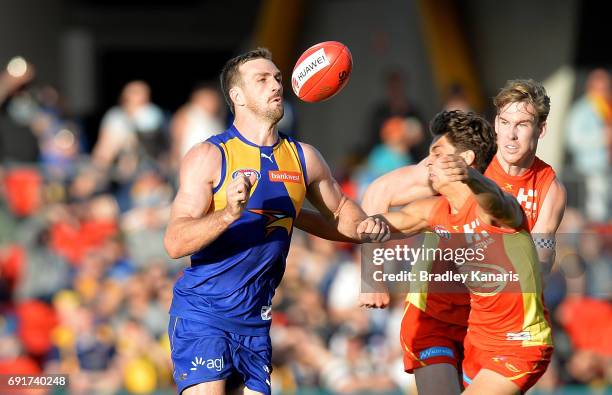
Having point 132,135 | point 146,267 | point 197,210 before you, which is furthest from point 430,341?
point 132,135

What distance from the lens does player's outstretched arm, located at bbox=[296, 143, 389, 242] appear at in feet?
23.3

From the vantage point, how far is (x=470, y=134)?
277 inches

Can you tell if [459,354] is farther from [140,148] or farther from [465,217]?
[140,148]

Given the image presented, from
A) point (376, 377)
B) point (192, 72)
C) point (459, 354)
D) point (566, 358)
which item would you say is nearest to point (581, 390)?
point (566, 358)

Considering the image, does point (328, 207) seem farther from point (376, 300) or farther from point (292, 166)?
point (376, 300)

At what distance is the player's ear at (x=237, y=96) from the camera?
699 cm

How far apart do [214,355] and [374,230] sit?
1157 millimetres

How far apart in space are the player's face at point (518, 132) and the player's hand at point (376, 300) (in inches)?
43.8

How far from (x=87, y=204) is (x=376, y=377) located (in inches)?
145

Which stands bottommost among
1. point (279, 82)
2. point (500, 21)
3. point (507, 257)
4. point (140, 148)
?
point (507, 257)

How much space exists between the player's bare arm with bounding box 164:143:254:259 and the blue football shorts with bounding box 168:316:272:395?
491mm

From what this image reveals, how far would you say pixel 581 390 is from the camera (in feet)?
39.3

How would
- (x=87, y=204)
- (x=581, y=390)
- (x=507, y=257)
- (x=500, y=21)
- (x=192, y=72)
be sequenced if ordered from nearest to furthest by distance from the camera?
1. (x=507, y=257)
2. (x=581, y=390)
3. (x=87, y=204)
4. (x=500, y=21)
5. (x=192, y=72)

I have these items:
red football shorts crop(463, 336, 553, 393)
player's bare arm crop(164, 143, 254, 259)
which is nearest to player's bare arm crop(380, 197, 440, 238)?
red football shorts crop(463, 336, 553, 393)
